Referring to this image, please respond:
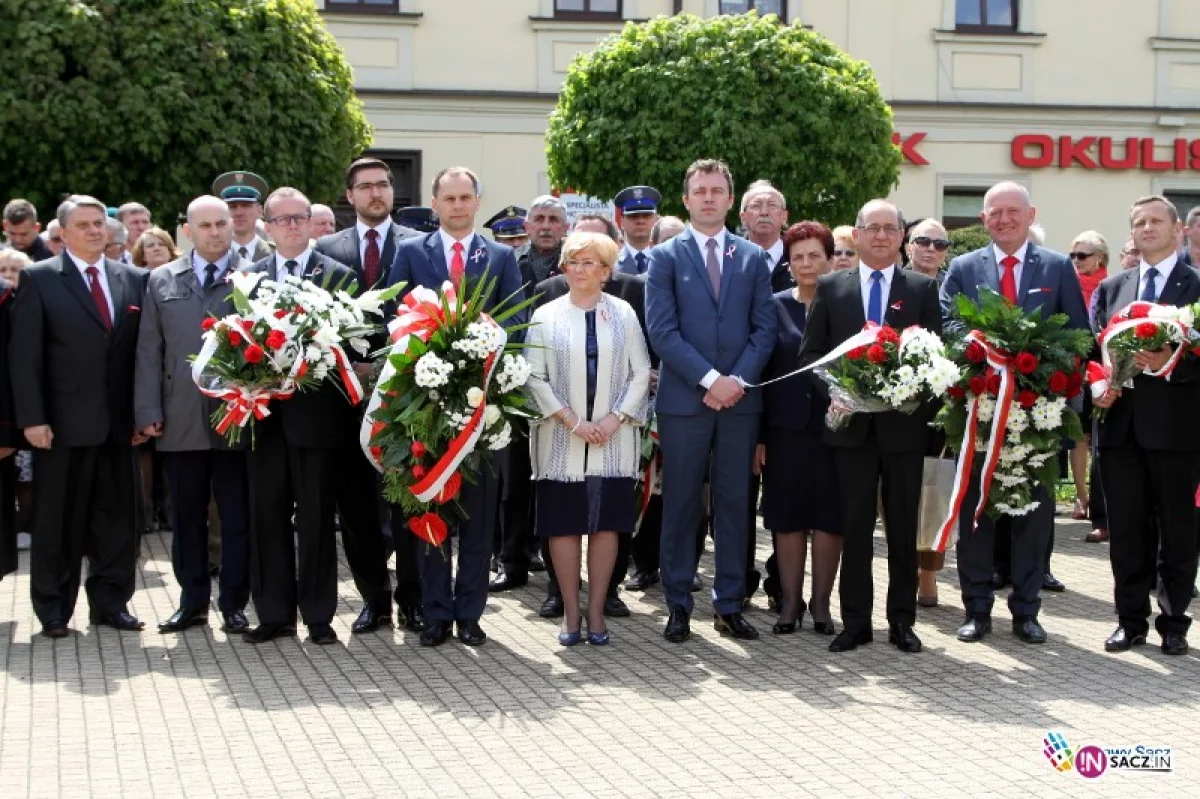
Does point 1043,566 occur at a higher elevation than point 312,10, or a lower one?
lower

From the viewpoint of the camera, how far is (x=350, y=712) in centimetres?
736

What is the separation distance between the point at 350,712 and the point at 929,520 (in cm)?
359

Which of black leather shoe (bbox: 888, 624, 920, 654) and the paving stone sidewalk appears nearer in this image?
the paving stone sidewalk

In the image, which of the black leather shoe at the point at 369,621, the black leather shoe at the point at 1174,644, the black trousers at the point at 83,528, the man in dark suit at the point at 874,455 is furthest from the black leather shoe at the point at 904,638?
the black trousers at the point at 83,528

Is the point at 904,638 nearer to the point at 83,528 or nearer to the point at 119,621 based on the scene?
the point at 119,621

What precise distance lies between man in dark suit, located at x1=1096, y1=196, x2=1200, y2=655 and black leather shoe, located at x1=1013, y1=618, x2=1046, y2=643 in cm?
34

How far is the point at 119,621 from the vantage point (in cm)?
912

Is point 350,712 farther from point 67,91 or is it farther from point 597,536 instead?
point 67,91

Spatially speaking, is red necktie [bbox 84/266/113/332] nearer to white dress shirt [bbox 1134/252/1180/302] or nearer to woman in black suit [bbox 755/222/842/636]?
woman in black suit [bbox 755/222/842/636]

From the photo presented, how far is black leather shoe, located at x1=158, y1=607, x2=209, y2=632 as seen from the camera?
29.8 feet

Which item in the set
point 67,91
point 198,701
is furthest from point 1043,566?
point 67,91

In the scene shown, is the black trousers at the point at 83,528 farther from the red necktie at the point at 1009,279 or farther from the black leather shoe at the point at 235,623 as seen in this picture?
the red necktie at the point at 1009,279

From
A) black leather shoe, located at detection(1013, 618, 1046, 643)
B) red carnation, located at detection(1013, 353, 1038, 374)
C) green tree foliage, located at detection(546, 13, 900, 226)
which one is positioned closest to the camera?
red carnation, located at detection(1013, 353, 1038, 374)

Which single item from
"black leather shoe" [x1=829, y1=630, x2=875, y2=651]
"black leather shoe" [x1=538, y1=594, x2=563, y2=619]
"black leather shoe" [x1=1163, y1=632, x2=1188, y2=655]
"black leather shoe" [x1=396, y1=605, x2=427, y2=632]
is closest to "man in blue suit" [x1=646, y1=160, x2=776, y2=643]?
"black leather shoe" [x1=829, y1=630, x2=875, y2=651]
